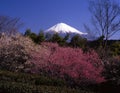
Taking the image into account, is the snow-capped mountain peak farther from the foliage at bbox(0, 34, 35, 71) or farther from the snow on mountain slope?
the foliage at bbox(0, 34, 35, 71)

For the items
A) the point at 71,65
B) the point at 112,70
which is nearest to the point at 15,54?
the point at 71,65

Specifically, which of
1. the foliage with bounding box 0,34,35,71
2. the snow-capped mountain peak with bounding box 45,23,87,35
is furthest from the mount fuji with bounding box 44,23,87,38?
the foliage with bounding box 0,34,35,71

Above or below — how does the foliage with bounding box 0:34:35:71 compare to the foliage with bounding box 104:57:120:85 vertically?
above

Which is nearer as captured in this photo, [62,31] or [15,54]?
[15,54]

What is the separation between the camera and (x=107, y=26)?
28.8 meters

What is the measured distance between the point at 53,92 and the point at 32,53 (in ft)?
26.5

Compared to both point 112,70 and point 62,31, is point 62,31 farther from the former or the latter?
point 112,70

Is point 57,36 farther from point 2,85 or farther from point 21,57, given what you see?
point 2,85

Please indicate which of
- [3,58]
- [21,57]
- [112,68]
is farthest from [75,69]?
[3,58]

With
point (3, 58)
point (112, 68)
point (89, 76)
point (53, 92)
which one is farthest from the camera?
point (3, 58)

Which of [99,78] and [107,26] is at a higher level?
[107,26]

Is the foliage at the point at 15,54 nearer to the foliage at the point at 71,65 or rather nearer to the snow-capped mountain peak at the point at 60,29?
the foliage at the point at 71,65

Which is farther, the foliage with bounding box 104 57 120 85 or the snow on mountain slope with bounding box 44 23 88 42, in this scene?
the snow on mountain slope with bounding box 44 23 88 42

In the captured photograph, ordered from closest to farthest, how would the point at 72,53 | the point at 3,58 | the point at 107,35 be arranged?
the point at 72,53
the point at 3,58
the point at 107,35
